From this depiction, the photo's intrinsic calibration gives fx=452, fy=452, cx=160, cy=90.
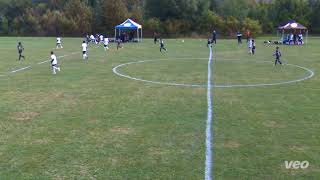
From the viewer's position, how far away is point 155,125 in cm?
1375

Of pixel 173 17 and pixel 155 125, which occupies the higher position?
pixel 173 17

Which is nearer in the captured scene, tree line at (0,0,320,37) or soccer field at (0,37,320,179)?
soccer field at (0,37,320,179)

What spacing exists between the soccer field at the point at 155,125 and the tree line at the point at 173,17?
50550 mm

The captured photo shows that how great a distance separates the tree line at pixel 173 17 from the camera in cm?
7488

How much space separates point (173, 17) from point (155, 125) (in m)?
65.3

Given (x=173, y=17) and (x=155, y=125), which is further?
(x=173, y=17)

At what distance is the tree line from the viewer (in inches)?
2948

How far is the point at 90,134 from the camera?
1280 centimetres

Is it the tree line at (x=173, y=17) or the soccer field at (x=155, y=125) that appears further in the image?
the tree line at (x=173, y=17)

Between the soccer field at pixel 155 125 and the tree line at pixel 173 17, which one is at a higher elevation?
the tree line at pixel 173 17

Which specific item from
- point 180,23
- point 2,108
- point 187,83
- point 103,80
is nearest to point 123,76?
point 103,80

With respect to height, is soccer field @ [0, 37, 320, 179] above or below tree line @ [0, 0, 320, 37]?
below

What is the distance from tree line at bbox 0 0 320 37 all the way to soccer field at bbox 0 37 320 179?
166ft

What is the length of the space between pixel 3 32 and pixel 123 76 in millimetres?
64773
